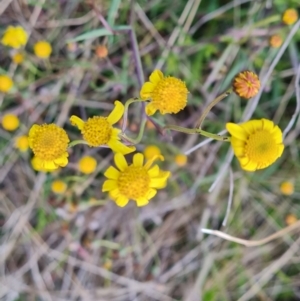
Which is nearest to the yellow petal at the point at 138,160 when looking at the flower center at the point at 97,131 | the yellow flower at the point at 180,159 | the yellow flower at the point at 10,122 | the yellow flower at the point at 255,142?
the flower center at the point at 97,131

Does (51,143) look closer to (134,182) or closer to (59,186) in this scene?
(134,182)

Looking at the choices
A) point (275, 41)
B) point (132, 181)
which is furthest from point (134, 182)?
point (275, 41)

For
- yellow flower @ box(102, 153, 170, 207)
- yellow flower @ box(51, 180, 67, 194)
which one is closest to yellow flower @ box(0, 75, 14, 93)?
yellow flower @ box(51, 180, 67, 194)

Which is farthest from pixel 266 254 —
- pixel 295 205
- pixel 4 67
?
pixel 4 67

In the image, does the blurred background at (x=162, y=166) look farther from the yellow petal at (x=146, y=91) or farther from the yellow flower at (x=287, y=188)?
the yellow petal at (x=146, y=91)

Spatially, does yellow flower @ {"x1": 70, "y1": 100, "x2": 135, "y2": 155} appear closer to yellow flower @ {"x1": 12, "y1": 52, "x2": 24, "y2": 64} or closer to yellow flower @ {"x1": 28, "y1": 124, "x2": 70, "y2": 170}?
yellow flower @ {"x1": 28, "y1": 124, "x2": 70, "y2": 170}
